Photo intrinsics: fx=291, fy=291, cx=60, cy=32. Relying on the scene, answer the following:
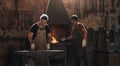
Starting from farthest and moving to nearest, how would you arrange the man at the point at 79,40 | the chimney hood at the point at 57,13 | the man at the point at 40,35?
the chimney hood at the point at 57,13, the man at the point at 79,40, the man at the point at 40,35

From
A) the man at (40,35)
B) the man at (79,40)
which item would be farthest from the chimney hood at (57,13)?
the man at (40,35)

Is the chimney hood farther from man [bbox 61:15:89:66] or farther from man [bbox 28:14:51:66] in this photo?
man [bbox 28:14:51:66]

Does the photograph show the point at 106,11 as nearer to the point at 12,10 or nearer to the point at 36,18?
the point at 36,18

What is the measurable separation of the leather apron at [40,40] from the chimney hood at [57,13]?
2409 millimetres

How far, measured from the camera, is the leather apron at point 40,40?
812 cm

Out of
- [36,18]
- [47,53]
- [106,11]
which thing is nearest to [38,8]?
[36,18]

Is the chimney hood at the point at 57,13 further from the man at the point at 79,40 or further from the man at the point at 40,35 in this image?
the man at the point at 40,35

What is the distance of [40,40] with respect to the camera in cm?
818

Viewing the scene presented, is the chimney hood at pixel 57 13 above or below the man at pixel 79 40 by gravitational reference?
above

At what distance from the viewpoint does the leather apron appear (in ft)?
26.6

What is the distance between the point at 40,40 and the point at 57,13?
112 inches

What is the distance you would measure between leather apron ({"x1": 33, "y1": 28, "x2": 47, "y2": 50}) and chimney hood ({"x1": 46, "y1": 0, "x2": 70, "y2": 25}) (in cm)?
241

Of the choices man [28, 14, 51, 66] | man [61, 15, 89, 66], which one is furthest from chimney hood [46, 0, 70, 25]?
man [28, 14, 51, 66]

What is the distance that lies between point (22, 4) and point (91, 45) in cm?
326
